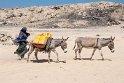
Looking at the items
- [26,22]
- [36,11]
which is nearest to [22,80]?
[26,22]

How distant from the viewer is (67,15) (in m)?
62.1

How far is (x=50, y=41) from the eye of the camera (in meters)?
18.1

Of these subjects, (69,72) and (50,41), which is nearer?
(69,72)

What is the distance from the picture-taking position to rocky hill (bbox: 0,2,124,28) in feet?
190

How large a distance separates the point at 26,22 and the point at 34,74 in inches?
1977

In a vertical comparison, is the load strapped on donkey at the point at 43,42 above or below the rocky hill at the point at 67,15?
below

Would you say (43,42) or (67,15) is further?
(67,15)

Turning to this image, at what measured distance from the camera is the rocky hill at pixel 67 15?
2276 inches

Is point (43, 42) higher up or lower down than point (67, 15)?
lower down

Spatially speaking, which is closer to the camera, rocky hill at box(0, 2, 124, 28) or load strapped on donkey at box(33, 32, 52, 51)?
load strapped on donkey at box(33, 32, 52, 51)

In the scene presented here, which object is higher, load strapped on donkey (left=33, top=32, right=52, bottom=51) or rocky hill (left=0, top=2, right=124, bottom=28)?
rocky hill (left=0, top=2, right=124, bottom=28)

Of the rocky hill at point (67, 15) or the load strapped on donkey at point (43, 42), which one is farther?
the rocky hill at point (67, 15)

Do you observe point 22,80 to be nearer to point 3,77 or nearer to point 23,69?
point 3,77

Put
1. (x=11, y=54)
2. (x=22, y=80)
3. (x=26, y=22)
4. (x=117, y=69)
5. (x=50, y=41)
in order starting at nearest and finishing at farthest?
(x=22, y=80)
(x=117, y=69)
(x=50, y=41)
(x=11, y=54)
(x=26, y=22)
